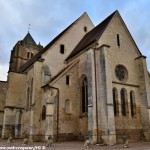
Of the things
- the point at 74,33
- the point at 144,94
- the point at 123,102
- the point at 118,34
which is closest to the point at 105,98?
the point at 123,102

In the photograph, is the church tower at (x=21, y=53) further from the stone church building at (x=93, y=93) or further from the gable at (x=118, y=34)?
the gable at (x=118, y=34)

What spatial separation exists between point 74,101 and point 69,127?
2623 mm

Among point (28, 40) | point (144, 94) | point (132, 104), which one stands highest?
point (28, 40)

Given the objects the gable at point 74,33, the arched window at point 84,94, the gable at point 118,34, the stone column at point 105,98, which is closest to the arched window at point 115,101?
the stone column at point 105,98

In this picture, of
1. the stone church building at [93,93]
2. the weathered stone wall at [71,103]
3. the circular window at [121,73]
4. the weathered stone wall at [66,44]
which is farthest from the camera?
the weathered stone wall at [66,44]

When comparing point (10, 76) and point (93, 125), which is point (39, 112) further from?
point (10, 76)

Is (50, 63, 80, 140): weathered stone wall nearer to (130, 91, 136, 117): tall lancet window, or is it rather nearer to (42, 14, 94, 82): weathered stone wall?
(42, 14, 94, 82): weathered stone wall

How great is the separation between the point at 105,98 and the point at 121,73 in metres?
4.49

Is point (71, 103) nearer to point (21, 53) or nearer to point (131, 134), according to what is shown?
point (131, 134)

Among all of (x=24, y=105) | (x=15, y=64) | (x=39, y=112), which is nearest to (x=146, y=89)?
(x=39, y=112)

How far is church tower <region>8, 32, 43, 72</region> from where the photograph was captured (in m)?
32.9

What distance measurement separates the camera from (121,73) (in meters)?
19.0

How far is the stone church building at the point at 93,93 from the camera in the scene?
15984 millimetres

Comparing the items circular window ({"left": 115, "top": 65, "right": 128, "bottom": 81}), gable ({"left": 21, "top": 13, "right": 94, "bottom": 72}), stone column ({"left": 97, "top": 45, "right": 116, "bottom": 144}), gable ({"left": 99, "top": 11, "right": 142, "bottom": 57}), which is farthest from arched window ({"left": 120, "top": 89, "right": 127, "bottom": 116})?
gable ({"left": 21, "top": 13, "right": 94, "bottom": 72})
